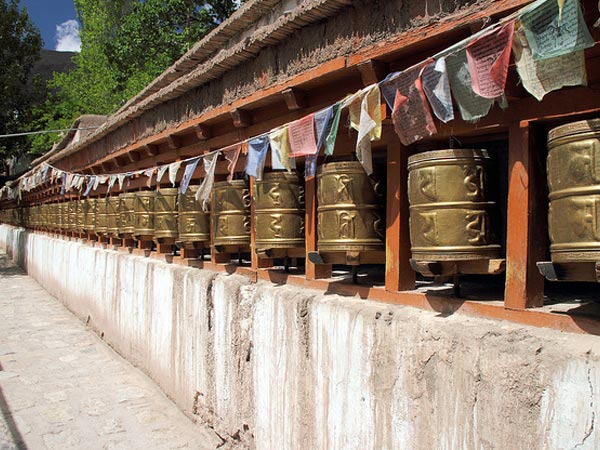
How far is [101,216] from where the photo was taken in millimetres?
10742

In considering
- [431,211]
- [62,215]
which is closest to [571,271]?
[431,211]

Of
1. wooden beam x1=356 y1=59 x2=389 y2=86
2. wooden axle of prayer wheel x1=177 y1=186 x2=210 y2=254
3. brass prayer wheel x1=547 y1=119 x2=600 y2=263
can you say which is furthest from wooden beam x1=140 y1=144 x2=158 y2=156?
brass prayer wheel x1=547 y1=119 x2=600 y2=263

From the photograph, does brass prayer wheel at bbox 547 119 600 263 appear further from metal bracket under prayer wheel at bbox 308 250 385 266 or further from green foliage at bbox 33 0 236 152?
green foliage at bbox 33 0 236 152

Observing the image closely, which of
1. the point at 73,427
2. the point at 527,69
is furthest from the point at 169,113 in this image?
the point at 527,69

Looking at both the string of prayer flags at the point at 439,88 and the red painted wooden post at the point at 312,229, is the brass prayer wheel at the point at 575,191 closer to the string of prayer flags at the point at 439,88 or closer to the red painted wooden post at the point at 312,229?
the string of prayer flags at the point at 439,88

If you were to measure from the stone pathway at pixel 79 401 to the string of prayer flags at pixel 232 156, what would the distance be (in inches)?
96.4

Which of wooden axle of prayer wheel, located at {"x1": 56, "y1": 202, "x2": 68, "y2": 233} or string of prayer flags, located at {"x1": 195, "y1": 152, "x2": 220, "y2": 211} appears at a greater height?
string of prayer flags, located at {"x1": 195, "y1": 152, "x2": 220, "y2": 211}

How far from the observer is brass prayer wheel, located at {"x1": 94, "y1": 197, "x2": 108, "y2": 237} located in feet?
34.4

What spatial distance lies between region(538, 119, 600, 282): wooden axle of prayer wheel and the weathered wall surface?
298 millimetres

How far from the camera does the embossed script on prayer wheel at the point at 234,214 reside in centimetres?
549

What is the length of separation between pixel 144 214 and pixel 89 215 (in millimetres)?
4231

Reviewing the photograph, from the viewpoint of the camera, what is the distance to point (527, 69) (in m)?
2.52

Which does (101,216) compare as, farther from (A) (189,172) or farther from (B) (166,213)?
(A) (189,172)

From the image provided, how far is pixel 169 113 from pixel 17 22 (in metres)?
16.9
